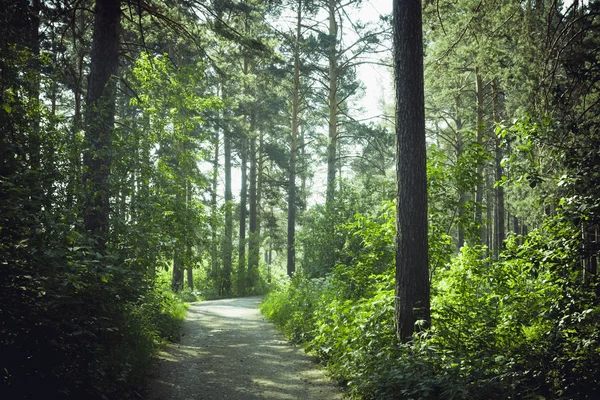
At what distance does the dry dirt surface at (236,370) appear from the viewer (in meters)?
5.95

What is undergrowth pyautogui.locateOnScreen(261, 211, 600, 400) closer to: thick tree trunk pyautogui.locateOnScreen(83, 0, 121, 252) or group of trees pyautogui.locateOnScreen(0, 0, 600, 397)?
group of trees pyautogui.locateOnScreen(0, 0, 600, 397)

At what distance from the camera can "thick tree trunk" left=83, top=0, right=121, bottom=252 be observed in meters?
7.36

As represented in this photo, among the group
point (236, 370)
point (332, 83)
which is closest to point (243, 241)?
point (332, 83)

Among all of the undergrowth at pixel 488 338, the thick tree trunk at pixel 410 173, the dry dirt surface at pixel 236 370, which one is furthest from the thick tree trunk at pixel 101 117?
the thick tree trunk at pixel 410 173

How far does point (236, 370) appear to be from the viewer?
7242 millimetres

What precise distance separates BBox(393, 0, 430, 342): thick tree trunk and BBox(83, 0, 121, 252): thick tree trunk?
15.6ft

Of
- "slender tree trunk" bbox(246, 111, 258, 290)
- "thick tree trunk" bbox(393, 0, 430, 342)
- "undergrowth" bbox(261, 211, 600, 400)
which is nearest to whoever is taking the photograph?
"undergrowth" bbox(261, 211, 600, 400)

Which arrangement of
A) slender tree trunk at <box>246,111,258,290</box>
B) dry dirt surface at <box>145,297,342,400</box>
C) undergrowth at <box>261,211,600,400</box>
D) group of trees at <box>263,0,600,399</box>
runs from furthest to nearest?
1. slender tree trunk at <box>246,111,258,290</box>
2. dry dirt surface at <box>145,297,342,400</box>
3. group of trees at <box>263,0,600,399</box>
4. undergrowth at <box>261,211,600,400</box>

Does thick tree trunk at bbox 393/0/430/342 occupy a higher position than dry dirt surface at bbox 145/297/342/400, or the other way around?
thick tree trunk at bbox 393/0/430/342

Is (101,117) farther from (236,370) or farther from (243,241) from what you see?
(243,241)

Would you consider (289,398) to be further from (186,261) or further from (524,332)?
(186,261)

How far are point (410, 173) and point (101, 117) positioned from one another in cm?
571

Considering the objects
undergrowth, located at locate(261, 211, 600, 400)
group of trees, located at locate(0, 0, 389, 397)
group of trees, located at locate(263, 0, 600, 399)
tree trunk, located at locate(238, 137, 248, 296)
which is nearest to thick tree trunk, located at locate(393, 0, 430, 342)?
group of trees, located at locate(263, 0, 600, 399)

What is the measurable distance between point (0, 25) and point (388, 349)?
19.9 ft
